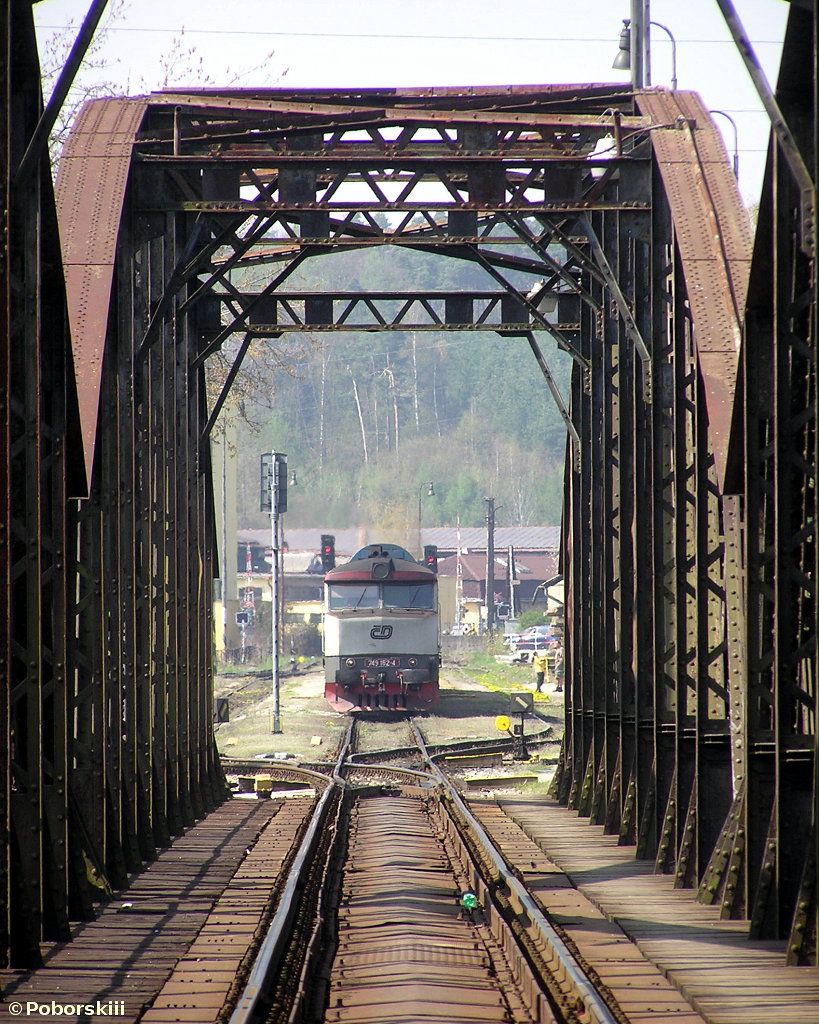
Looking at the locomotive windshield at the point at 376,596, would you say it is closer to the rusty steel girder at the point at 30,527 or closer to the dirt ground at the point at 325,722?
the dirt ground at the point at 325,722

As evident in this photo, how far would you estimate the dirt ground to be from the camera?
1230 inches

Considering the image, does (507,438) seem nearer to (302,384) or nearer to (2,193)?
(302,384)

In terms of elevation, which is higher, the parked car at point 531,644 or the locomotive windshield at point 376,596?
the locomotive windshield at point 376,596

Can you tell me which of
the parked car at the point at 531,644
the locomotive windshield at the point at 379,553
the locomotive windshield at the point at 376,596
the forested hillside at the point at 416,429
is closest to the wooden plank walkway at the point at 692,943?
the locomotive windshield at the point at 376,596

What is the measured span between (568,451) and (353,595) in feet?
60.5

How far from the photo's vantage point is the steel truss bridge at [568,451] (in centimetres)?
943

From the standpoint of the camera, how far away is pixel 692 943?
9.79m

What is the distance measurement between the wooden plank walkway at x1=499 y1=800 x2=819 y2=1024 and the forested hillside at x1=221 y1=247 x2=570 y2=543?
363 feet

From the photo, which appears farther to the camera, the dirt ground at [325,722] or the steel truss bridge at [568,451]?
the dirt ground at [325,722]

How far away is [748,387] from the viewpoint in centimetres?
1017

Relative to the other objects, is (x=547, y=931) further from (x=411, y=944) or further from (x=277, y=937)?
(x=277, y=937)

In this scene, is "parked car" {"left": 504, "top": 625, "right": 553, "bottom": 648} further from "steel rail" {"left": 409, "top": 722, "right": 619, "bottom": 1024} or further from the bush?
"steel rail" {"left": 409, "top": 722, "right": 619, "bottom": 1024}

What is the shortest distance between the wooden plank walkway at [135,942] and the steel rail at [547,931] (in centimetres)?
236

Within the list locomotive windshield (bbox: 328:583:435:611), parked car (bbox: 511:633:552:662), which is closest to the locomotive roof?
locomotive windshield (bbox: 328:583:435:611)
